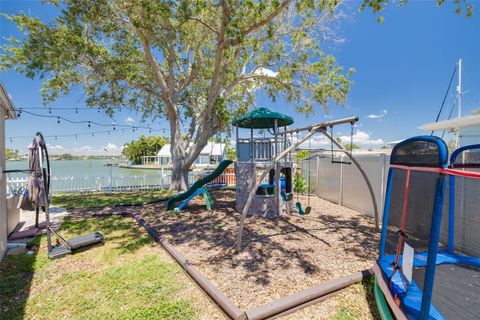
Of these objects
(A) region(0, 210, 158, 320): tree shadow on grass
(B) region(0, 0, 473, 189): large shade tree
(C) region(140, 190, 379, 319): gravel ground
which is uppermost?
(B) region(0, 0, 473, 189): large shade tree

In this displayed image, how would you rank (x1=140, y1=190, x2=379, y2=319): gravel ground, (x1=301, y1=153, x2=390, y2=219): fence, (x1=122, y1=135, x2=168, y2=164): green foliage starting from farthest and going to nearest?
(x1=122, y1=135, x2=168, y2=164): green foliage < (x1=301, y1=153, x2=390, y2=219): fence < (x1=140, y1=190, x2=379, y2=319): gravel ground

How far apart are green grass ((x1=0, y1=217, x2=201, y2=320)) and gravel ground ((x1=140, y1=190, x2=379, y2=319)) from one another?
1.86 feet

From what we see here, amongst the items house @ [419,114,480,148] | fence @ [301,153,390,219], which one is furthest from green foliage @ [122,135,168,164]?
house @ [419,114,480,148]

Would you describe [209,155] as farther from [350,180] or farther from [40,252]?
[40,252]

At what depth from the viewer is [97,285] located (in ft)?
11.1

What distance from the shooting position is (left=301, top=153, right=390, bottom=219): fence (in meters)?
6.36

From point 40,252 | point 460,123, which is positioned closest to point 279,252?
point 40,252

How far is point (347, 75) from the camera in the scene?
1068 cm

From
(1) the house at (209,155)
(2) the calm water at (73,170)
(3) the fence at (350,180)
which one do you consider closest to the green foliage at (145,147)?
(1) the house at (209,155)

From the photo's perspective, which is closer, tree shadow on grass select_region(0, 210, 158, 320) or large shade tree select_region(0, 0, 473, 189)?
tree shadow on grass select_region(0, 210, 158, 320)

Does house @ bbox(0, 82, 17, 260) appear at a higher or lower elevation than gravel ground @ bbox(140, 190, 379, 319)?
higher

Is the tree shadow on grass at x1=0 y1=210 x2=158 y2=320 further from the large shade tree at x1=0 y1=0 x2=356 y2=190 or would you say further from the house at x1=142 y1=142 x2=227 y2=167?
the house at x1=142 y1=142 x2=227 y2=167

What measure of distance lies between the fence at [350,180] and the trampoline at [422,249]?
2736 millimetres

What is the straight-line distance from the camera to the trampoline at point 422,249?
7.00 ft
